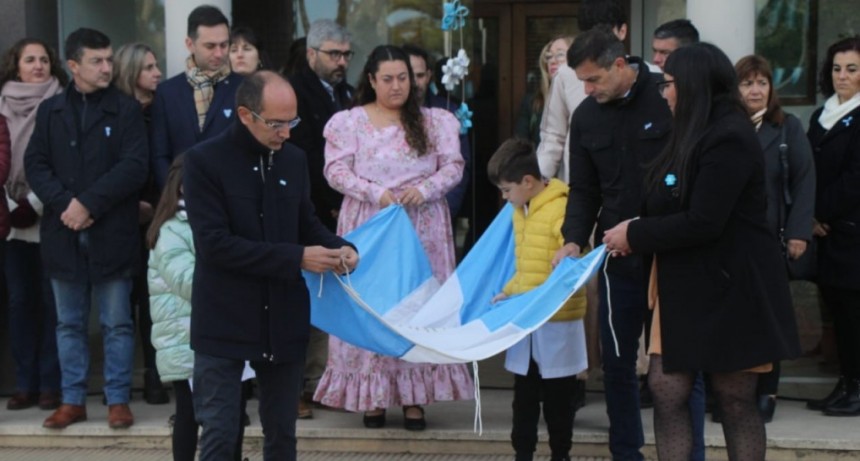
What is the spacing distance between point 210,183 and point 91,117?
2500 mm

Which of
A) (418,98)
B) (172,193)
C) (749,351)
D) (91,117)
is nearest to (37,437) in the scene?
(91,117)

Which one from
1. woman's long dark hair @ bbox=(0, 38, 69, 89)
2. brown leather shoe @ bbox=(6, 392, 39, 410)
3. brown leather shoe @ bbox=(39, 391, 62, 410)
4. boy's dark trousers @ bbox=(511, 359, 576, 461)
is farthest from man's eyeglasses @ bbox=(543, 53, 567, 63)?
brown leather shoe @ bbox=(6, 392, 39, 410)

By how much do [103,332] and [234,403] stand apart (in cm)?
241

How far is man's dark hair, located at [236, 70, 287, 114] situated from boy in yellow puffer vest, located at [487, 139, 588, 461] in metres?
1.59

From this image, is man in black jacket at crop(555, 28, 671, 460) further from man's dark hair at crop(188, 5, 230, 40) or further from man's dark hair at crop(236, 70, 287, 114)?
man's dark hair at crop(188, 5, 230, 40)

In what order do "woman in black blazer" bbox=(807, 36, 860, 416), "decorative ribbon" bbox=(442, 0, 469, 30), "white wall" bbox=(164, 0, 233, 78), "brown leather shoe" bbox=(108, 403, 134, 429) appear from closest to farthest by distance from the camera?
"woman in black blazer" bbox=(807, 36, 860, 416) < "brown leather shoe" bbox=(108, 403, 134, 429) < "decorative ribbon" bbox=(442, 0, 469, 30) < "white wall" bbox=(164, 0, 233, 78)

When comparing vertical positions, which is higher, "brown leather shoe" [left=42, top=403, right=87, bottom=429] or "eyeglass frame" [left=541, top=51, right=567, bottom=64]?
"eyeglass frame" [left=541, top=51, right=567, bottom=64]

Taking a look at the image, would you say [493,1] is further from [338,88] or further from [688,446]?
[688,446]

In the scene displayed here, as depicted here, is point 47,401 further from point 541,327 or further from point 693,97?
point 693,97

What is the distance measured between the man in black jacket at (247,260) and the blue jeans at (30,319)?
2894mm

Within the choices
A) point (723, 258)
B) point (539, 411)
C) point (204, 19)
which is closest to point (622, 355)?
point (539, 411)

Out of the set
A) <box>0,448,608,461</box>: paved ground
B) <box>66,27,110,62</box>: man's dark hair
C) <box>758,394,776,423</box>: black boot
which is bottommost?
<box>0,448,608,461</box>: paved ground

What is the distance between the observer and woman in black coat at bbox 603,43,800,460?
5449mm

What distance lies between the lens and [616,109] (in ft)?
21.4
